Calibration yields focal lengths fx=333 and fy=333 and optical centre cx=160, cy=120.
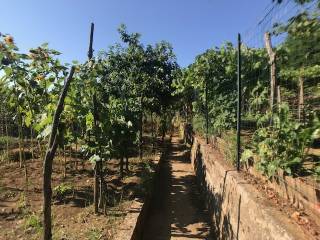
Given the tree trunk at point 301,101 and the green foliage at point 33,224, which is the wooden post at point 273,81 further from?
the green foliage at point 33,224

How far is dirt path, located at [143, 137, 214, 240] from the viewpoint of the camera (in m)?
5.77

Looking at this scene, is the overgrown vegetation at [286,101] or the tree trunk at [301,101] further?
the tree trunk at [301,101]

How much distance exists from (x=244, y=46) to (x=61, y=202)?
4245 mm

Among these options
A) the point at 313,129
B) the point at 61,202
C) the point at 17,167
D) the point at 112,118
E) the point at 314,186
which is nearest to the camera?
the point at 314,186

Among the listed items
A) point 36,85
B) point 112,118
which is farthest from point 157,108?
point 36,85

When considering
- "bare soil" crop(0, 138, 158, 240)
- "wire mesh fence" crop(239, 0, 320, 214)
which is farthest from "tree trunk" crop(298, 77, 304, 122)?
"bare soil" crop(0, 138, 158, 240)

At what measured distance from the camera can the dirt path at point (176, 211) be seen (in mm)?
5770

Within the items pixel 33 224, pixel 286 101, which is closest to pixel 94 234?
pixel 33 224

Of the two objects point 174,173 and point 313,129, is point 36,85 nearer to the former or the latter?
point 313,129

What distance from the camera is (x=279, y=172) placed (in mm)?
3844

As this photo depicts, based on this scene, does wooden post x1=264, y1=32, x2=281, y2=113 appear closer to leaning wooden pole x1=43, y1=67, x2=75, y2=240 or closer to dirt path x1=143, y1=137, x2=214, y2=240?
dirt path x1=143, y1=137, x2=214, y2=240

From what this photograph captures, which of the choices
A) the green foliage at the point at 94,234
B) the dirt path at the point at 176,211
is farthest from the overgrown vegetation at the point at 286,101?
the green foliage at the point at 94,234

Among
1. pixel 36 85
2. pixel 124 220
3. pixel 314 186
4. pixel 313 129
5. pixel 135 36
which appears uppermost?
pixel 135 36

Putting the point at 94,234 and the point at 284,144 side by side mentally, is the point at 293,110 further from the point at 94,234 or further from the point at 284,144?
the point at 94,234
